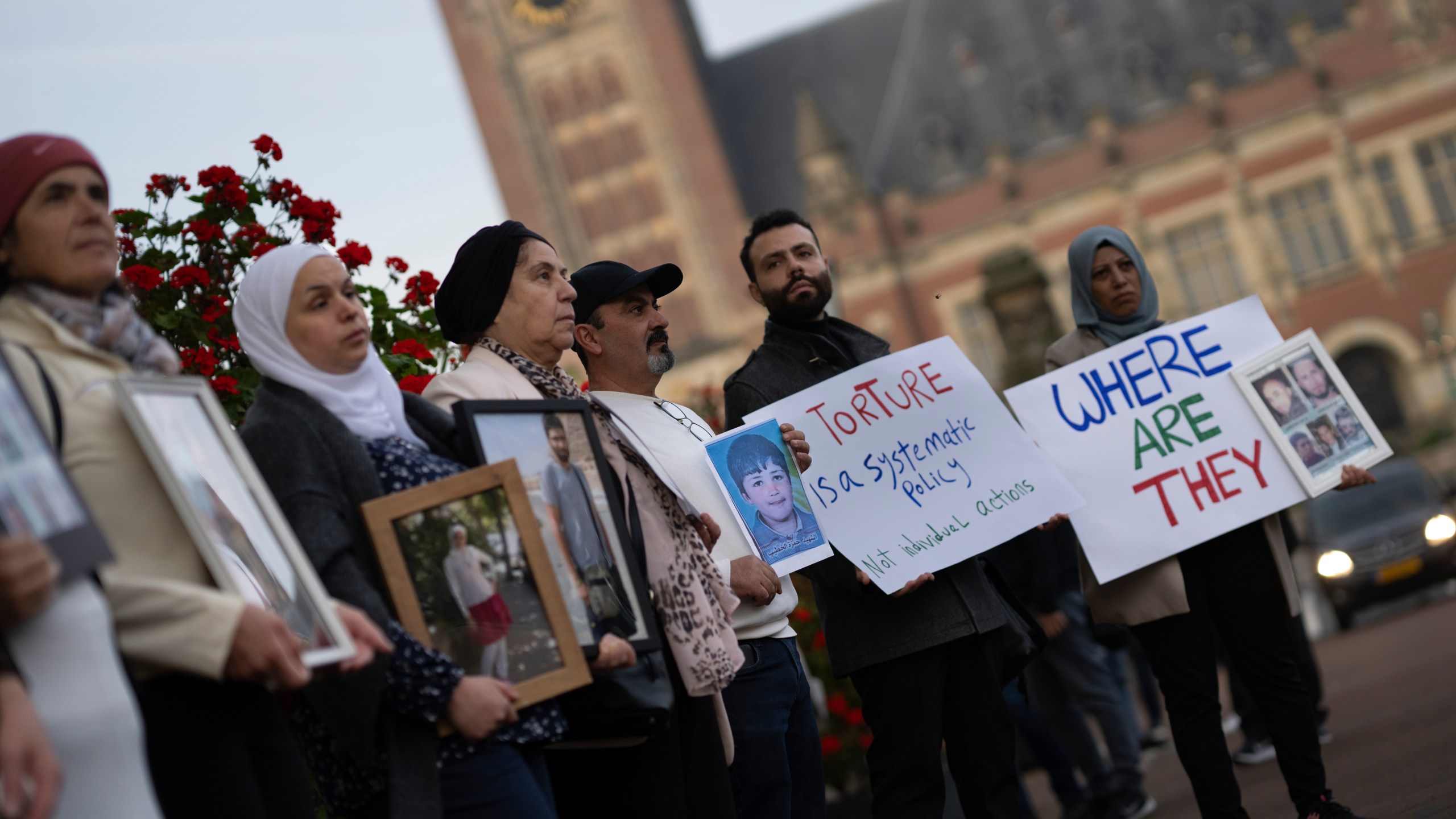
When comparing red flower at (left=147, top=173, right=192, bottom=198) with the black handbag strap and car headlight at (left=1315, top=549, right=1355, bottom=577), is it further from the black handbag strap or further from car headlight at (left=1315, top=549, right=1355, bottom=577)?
car headlight at (left=1315, top=549, right=1355, bottom=577)

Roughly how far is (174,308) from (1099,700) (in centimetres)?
439

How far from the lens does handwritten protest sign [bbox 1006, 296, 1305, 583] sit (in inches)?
174

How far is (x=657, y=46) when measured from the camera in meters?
43.7

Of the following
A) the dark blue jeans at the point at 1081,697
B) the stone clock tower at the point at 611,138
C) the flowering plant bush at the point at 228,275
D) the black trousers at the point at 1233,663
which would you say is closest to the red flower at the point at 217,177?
the flowering plant bush at the point at 228,275

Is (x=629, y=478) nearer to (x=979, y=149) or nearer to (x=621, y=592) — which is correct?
(x=621, y=592)

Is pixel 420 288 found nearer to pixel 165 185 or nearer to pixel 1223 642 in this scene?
pixel 165 185

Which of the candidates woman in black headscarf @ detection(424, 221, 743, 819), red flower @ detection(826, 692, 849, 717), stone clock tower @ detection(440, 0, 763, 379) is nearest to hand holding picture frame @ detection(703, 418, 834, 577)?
woman in black headscarf @ detection(424, 221, 743, 819)

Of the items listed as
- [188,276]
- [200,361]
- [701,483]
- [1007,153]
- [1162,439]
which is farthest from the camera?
[1007,153]

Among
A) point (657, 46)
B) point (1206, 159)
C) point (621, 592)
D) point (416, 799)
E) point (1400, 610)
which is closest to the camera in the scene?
point (416, 799)

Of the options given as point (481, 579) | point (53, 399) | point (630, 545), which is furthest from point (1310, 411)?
point (53, 399)

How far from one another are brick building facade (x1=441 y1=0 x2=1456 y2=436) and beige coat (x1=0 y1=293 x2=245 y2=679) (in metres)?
37.0

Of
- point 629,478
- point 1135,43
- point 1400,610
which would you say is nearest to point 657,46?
point 1135,43

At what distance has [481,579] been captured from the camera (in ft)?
8.36

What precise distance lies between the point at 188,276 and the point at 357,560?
7.29 feet
